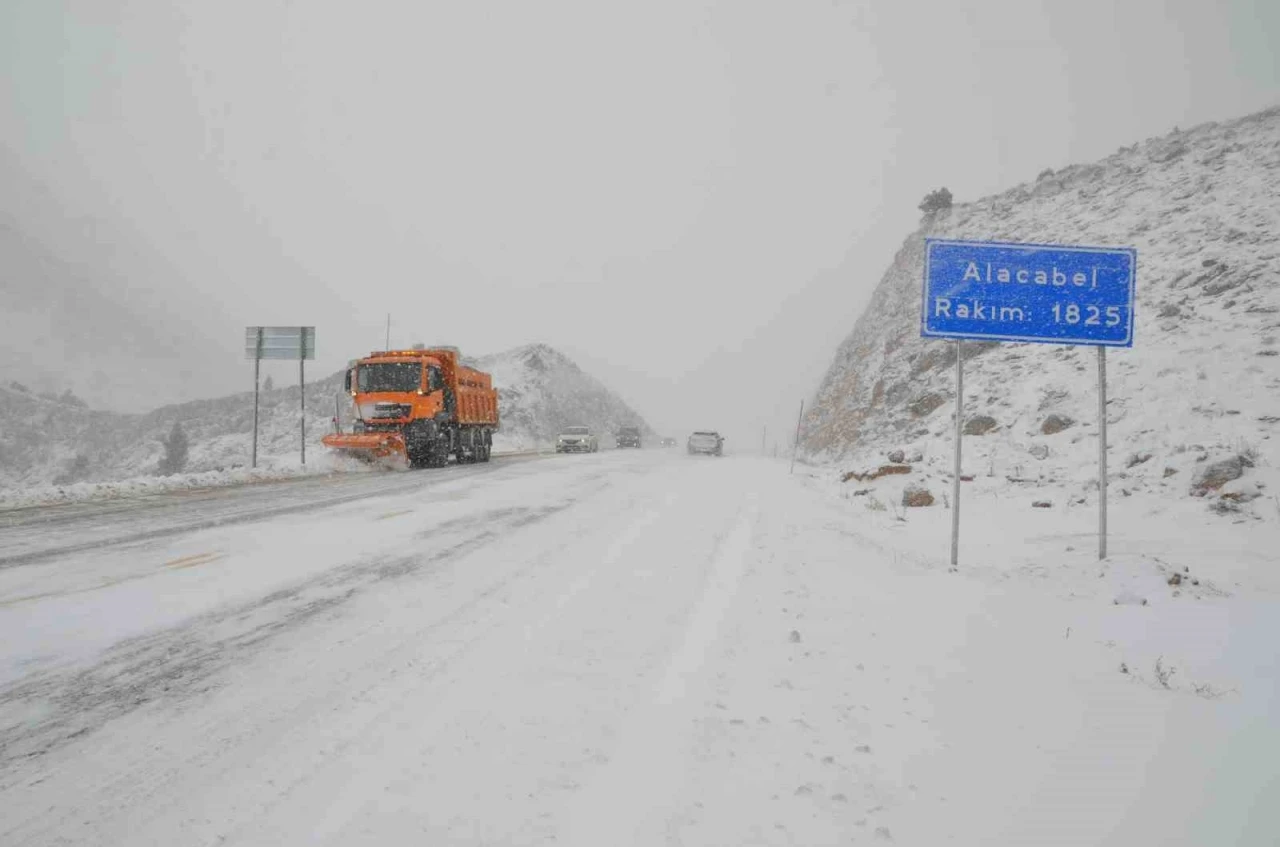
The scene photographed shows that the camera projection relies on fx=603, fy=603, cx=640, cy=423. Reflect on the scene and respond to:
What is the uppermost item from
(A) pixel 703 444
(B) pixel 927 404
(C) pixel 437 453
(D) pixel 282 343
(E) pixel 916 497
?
(D) pixel 282 343

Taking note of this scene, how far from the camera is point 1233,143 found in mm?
21844

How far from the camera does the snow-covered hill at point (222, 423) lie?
4759 centimetres

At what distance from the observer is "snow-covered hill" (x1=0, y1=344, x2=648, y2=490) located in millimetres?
47594

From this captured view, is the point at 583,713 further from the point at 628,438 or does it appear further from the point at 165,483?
the point at 628,438

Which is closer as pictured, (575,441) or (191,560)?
(191,560)

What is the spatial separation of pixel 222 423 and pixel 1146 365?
2506 inches

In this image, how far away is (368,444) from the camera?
52.9 feet

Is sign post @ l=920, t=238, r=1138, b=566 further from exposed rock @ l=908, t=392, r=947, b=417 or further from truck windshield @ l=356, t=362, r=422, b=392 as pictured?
truck windshield @ l=356, t=362, r=422, b=392

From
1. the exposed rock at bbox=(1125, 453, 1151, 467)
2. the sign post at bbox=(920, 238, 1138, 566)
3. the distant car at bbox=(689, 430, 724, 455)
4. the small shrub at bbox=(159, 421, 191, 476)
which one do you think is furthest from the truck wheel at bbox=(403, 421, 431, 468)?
the small shrub at bbox=(159, 421, 191, 476)

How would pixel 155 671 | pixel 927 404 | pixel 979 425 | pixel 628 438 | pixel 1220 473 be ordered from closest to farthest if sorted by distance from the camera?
pixel 155 671, pixel 1220 473, pixel 979 425, pixel 927 404, pixel 628 438

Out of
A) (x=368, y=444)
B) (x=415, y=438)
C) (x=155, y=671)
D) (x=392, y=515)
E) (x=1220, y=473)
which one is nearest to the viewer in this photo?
(x=155, y=671)

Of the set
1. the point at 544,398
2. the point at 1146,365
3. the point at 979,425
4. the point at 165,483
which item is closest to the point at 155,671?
the point at 165,483

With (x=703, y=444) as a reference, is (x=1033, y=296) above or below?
above

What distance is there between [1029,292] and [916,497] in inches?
194
